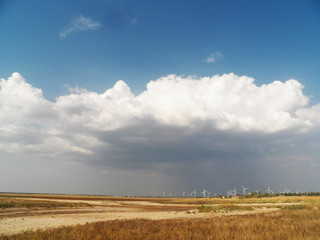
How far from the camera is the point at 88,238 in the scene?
14617mm

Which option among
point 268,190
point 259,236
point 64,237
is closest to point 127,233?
point 64,237

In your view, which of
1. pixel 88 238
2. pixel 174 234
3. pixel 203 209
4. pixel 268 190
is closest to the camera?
pixel 88 238

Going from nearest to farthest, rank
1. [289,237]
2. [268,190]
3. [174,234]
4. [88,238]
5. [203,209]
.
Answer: [289,237]
[88,238]
[174,234]
[203,209]
[268,190]

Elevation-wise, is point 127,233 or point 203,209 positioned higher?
point 127,233

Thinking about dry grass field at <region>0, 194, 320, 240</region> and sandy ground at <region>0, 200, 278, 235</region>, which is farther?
sandy ground at <region>0, 200, 278, 235</region>

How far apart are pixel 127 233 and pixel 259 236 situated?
9.31 metres

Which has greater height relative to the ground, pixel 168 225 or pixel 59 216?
pixel 168 225

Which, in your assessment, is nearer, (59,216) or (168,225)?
(168,225)

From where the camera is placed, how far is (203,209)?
143 ft

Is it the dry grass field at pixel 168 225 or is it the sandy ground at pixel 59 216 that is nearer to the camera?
the dry grass field at pixel 168 225

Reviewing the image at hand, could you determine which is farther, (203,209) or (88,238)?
(203,209)

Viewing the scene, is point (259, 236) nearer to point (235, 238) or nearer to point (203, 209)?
point (235, 238)

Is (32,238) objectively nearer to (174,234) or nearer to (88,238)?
(88,238)

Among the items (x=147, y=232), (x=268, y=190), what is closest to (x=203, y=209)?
(x=147, y=232)
